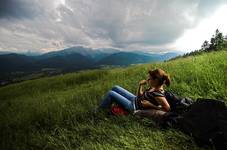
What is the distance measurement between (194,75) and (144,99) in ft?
8.16

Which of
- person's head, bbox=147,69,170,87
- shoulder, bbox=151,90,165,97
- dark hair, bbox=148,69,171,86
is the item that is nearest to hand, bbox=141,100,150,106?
shoulder, bbox=151,90,165,97

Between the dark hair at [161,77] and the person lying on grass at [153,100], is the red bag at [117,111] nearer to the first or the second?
the person lying on grass at [153,100]

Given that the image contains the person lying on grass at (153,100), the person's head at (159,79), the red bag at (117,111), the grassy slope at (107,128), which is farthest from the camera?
the red bag at (117,111)

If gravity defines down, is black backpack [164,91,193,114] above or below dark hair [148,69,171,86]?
below

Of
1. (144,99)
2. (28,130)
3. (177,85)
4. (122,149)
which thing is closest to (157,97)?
(144,99)

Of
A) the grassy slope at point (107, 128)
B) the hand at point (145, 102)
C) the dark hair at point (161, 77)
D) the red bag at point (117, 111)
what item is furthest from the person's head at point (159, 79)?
the red bag at point (117, 111)

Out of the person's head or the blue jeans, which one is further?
the blue jeans

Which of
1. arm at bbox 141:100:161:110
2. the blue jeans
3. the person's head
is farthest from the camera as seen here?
the blue jeans

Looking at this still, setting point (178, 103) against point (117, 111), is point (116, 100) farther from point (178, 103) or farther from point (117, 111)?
point (178, 103)

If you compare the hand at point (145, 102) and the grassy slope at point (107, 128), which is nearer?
the grassy slope at point (107, 128)

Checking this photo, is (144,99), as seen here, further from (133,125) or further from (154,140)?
(154,140)

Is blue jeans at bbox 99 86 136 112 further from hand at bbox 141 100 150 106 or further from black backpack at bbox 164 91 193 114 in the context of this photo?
black backpack at bbox 164 91 193 114

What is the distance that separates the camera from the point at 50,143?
219 inches

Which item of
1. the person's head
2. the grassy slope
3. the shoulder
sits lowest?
the grassy slope
